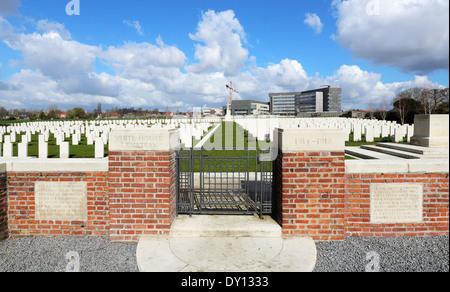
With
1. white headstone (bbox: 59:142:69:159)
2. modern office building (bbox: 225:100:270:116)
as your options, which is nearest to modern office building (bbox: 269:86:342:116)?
modern office building (bbox: 225:100:270:116)

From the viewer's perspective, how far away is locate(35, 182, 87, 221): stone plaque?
461 centimetres

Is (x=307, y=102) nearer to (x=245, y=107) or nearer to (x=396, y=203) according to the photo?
(x=245, y=107)

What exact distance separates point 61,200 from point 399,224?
17.3ft

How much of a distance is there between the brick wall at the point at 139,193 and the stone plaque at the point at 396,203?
10.4 feet

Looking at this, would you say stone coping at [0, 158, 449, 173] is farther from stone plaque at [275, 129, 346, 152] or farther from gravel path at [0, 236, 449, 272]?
gravel path at [0, 236, 449, 272]

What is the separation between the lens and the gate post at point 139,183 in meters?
4.38

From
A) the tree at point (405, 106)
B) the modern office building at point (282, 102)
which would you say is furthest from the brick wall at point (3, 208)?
the modern office building at point (282, 102)

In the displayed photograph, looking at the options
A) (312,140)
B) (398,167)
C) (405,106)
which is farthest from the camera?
(405,106)

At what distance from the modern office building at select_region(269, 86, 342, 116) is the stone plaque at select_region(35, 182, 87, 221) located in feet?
354

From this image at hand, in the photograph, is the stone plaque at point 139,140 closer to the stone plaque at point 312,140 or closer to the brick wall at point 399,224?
the stone plaque at point 312,140

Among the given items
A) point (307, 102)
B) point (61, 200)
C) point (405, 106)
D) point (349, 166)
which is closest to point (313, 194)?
point (349, 166)

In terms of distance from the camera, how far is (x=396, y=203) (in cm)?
448
